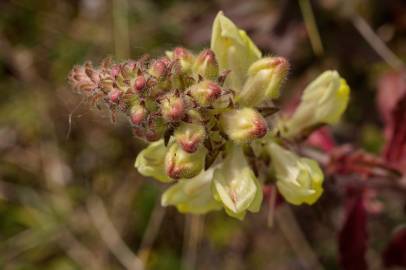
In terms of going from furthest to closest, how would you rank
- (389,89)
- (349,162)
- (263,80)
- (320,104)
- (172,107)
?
(389,89)
(349,162)
(320,104)
(263,80)
(172,107)

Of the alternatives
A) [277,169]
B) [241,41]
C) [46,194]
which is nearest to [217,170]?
[277,169]

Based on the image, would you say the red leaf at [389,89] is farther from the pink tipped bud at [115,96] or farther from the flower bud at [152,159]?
the pink tipped bud at [115,96]

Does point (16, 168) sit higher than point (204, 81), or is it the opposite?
point (204, 81)

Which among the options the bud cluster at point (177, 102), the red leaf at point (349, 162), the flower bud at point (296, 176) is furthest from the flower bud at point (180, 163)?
the red leaf at point (349, 162)

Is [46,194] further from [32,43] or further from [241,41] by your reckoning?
[241,41]

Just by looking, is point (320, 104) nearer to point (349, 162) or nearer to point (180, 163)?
point (349, 162)

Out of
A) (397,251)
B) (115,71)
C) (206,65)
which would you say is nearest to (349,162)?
(397,251)

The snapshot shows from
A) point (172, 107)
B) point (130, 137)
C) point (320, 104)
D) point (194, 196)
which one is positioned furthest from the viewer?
point (130, 137)
